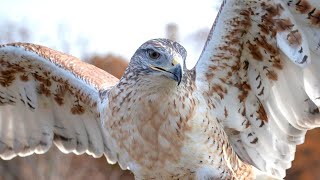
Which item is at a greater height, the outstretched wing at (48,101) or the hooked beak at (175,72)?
the hooked beak at (175,72)

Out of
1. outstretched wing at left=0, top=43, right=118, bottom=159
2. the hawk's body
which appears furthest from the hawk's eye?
outstretched wing at left=0, top=43, right=118, bottom=159

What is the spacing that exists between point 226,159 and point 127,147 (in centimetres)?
80

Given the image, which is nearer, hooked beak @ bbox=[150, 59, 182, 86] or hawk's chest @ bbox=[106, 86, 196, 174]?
hooked beak @ bbox=[150, 59, 182, 86]

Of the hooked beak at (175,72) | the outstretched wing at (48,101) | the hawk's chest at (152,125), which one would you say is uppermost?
the hooked beak at (175,72)

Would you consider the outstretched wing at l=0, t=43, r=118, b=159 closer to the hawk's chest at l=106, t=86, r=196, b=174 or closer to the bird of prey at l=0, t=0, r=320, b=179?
the bird of prey at l=0, t=0, r=320, b=179

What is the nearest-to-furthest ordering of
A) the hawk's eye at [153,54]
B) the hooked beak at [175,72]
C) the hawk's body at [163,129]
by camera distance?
the hooked beak at [175,72] → the hawk's eye at [153,54] → the hawk's body at [163,129]

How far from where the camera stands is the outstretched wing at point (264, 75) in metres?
5.41

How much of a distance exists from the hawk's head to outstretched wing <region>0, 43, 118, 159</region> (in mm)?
885

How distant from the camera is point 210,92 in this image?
19.3 feet

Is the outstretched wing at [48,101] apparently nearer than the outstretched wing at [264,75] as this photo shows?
No

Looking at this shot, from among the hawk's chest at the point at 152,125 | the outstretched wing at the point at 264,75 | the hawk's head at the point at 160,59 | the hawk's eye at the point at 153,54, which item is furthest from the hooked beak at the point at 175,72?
the outstretched wing at the point at 264,75

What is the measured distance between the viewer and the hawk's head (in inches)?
188

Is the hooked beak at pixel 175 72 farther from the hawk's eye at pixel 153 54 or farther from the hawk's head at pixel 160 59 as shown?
the hawk's eye at pixel 153 54

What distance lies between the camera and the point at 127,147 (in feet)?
17.6
